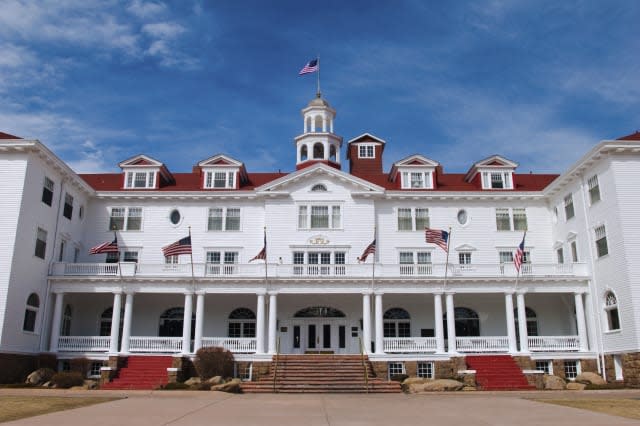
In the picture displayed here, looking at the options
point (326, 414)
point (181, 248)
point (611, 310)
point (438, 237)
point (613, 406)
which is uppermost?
point (438, 237)

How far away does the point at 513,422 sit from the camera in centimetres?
1425

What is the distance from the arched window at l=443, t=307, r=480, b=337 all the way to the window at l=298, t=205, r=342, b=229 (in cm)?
918

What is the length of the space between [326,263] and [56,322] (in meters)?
16.0

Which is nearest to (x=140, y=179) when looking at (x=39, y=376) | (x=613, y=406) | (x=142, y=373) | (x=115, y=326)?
(x=115, y=326)

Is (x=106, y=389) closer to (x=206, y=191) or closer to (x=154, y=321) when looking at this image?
(x=154, y=321)

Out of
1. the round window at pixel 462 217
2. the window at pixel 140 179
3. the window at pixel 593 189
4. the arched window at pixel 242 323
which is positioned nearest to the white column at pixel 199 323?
the arched window at pixel 242 323

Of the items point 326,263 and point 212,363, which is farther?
point 326,263

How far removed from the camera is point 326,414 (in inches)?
647

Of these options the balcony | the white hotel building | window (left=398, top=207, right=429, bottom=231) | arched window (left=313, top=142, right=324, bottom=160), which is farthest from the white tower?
the balcony

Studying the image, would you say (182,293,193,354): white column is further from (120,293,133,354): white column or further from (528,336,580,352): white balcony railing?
(528,336,580,352): white balcony railing

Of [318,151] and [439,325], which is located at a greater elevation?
[318,151]

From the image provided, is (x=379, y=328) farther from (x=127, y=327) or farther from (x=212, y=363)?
(x=127, y=327)

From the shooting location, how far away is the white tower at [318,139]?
4622 cm

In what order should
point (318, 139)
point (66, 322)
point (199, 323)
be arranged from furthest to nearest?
point (318, 139)
point (66, 322)
point (199, 323)
